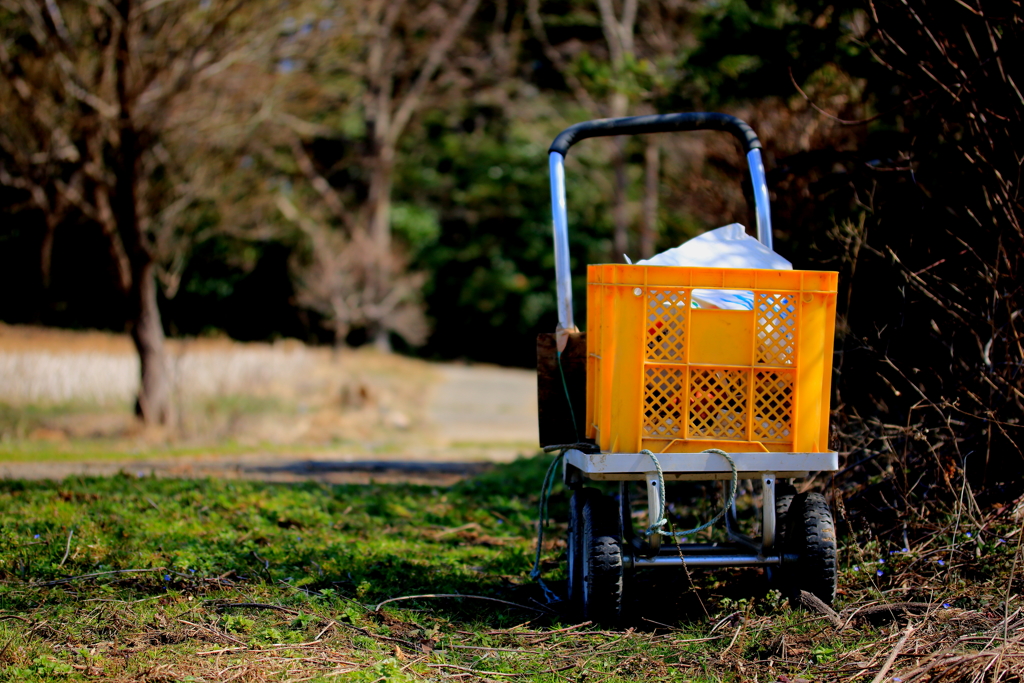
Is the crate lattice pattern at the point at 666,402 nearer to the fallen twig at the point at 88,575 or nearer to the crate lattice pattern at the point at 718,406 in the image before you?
the crate lattice pattern at the point at 718,406

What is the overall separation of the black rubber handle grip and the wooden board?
1.00 meters

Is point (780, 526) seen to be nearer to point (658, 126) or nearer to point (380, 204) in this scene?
point (658, 126)

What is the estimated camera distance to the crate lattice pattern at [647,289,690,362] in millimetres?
3576

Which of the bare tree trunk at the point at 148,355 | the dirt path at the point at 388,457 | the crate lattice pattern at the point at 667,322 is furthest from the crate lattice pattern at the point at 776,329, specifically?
the bare tree trunk at the point at 148,355

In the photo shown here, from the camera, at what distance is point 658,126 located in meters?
4.43

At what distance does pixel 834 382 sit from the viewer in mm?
5562

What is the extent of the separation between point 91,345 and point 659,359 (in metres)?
17.3

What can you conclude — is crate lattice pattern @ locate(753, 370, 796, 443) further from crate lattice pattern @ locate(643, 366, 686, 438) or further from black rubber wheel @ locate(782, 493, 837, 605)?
black rubber wheel @ locate(782, 493, 837, 605)

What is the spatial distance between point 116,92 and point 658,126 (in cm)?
967

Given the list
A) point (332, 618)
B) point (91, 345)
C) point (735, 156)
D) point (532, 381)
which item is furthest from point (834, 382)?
point (532, 381)

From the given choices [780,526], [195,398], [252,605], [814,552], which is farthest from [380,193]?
[814,552]

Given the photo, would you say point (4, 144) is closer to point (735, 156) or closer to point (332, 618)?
point (735, 156)

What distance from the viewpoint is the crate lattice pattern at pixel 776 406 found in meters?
3.62

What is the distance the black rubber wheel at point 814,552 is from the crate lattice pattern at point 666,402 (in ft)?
2.61
